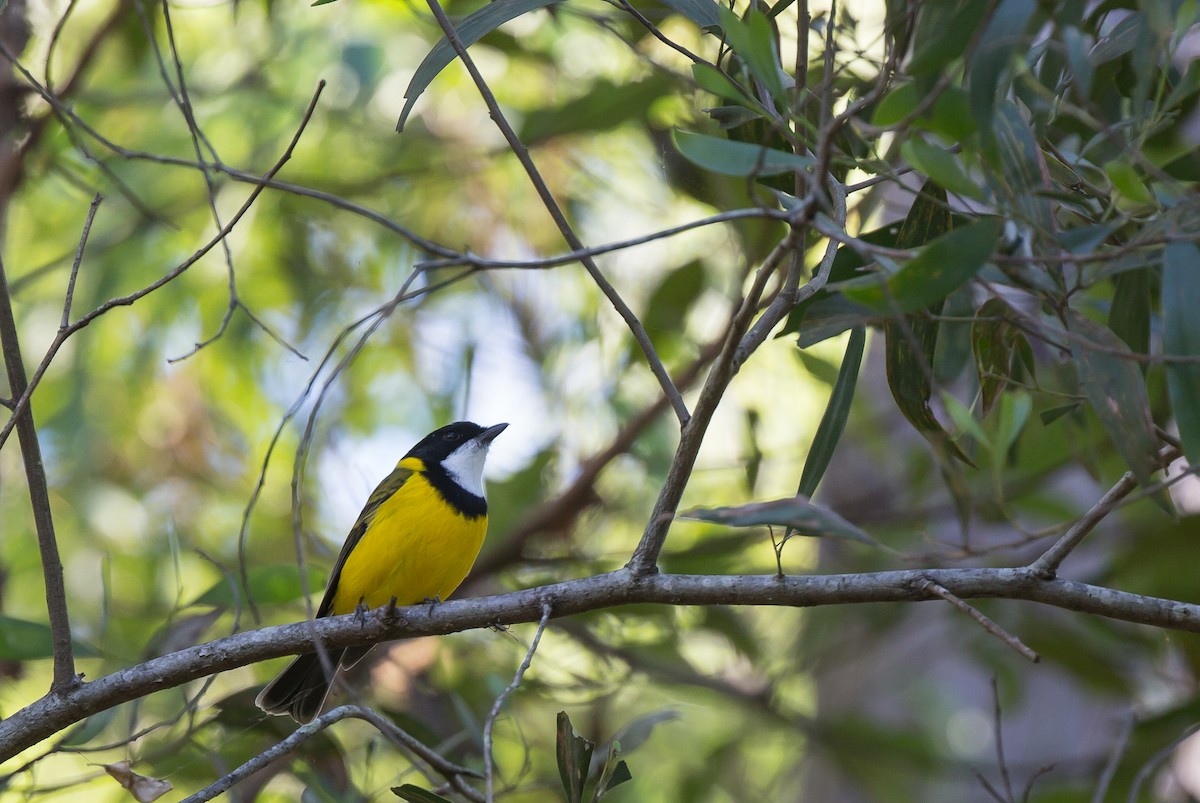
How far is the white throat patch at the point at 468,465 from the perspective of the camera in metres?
4.83

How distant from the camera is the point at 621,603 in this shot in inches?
102

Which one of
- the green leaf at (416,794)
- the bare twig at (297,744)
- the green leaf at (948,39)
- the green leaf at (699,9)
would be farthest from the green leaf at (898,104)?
the green leaf at (416,794)

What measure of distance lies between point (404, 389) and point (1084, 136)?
473cm

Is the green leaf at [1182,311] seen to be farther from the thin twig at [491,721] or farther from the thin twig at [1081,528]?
the thin twig at [491,721]

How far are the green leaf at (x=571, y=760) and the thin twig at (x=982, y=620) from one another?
90cm

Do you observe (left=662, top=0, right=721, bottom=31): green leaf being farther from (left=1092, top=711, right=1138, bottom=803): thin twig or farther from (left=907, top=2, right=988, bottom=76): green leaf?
(left=1092, top=711, right=1138, bottom=803): thin twig

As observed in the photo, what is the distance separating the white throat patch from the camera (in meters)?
4.83

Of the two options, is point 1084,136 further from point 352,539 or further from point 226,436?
point 226,436

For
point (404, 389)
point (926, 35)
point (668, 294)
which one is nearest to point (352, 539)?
point (668, 294)

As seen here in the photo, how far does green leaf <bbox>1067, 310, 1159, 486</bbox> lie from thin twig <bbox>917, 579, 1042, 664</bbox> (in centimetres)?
39

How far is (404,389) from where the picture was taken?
7305 millimetres

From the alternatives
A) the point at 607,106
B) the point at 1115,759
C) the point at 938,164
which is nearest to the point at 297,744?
the point at 938,164

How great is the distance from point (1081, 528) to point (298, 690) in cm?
293

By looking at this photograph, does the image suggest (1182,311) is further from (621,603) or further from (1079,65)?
(621,603)
